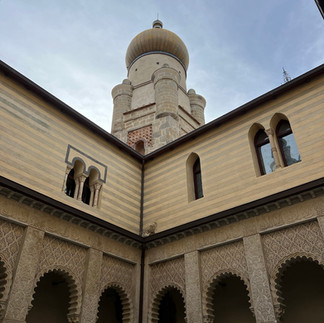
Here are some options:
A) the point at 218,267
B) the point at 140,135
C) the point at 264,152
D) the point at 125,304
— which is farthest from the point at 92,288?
the point at 140,135

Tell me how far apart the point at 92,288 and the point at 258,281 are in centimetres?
434

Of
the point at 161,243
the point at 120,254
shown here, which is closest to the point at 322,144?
the point at 161,243

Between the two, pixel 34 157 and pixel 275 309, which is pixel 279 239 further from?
pixel 34 157

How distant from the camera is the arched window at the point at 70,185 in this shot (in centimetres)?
1033

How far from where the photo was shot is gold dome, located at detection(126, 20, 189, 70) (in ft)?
74.2

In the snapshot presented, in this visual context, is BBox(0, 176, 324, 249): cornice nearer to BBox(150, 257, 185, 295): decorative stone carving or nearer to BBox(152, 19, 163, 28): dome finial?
BBox(150, 257, 185, 295): decorative stone carving

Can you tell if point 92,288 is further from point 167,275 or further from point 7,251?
point 7,251

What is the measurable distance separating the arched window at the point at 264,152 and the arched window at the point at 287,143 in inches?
14.4

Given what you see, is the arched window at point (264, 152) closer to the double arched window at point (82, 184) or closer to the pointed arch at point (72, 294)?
the double arched window at point (82, 184)

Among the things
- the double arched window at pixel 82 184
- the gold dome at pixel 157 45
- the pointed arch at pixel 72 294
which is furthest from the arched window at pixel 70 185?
the gold dome at pixel 157 45

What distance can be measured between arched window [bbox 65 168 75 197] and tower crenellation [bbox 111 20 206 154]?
21.5ft

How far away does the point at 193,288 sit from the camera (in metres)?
9.38

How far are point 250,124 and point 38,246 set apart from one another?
699 cm

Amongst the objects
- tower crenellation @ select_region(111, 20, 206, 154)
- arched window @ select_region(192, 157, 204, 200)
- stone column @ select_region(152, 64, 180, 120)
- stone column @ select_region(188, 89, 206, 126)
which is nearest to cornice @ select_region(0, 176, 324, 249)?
arched window @ select_region(192, 157, 204, 200)
